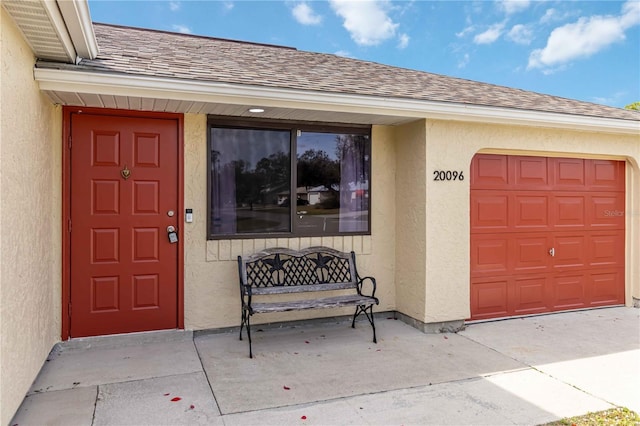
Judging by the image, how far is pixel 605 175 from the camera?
6.42 metres

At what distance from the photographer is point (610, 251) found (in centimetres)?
644

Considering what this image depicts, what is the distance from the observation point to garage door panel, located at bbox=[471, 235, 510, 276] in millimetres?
5551

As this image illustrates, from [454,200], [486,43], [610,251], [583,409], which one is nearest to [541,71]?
[486,43]

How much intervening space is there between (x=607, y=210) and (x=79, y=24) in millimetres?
7194

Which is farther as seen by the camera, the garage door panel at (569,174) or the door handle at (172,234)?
the garage door panel at (569,174)

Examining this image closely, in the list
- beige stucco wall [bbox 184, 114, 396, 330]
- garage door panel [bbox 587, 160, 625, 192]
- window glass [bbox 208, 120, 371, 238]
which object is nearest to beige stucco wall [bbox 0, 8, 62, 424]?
beige stucco wall [bbox 184, 114, 396, 330]

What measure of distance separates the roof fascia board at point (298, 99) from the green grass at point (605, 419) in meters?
3.33

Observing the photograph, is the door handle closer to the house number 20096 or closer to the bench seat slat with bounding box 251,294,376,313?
the bench seat slat with bounding box 251,294,376,313

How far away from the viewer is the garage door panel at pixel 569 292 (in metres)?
6.07

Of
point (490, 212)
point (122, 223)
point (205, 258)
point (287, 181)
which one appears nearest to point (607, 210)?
point (490, 212)

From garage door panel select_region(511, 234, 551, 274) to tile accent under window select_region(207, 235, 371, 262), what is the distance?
2.10 metres

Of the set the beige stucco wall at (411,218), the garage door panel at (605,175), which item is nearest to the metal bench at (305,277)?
the beige stucco wall at (411,218)

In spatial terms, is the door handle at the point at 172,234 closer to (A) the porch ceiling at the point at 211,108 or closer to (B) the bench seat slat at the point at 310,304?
(B) the bench seat slat at the point at 310,304

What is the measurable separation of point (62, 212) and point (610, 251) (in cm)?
751
